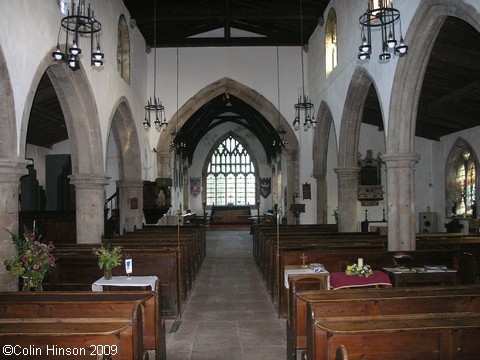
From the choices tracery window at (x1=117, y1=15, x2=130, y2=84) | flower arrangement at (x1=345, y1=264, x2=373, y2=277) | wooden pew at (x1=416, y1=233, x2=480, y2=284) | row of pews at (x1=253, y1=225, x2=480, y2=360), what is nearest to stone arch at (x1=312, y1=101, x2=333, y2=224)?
tracery window at (x1=117, y1=15, x2=130, y2=84)

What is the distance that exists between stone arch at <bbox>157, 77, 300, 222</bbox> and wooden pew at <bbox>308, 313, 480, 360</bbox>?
46.0 ft

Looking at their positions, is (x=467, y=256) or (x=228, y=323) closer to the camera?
(x=228, y=323)

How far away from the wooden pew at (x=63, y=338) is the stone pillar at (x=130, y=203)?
11.5m

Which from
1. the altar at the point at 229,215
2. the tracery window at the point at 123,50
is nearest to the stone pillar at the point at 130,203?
the tracery window at the point at 123,50

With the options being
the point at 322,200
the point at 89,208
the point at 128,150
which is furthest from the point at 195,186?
the point at 89,208

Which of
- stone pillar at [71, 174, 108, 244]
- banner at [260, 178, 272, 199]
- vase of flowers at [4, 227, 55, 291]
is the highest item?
banner at [260, 178, 272, 199]

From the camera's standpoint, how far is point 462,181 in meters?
16.3

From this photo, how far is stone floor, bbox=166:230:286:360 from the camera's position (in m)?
5.62

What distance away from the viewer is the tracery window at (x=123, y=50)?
13.4 metres

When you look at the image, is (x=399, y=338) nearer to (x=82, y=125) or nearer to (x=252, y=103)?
(x=82, y=125)

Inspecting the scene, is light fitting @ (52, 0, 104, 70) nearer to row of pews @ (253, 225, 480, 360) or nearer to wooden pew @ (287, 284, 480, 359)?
row of pews @ (253, 225, 480, 360)

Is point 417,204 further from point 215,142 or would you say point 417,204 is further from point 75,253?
point 215,142

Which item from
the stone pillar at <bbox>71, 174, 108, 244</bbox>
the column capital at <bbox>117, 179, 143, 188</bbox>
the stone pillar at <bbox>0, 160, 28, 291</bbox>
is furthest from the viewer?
the column capital at <bbox>117, 179, 143, 188</bbox>

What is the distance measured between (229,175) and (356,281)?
26.0 m
